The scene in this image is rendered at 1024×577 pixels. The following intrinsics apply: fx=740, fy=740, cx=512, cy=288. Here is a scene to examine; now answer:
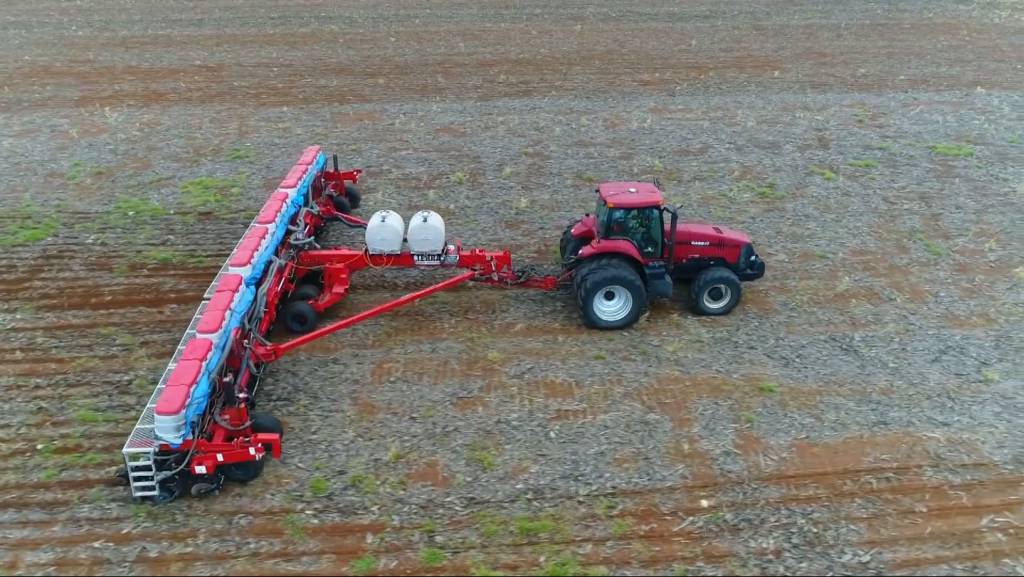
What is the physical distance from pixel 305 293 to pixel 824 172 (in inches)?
404

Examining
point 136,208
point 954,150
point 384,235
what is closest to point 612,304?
point 384,235

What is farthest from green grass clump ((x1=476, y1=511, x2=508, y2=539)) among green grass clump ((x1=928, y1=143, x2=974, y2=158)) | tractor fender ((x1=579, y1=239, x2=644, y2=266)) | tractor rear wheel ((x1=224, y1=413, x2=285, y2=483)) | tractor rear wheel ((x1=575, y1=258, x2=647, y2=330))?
green grass clump ((x1=928, y1=143, x2=974, y2=158))

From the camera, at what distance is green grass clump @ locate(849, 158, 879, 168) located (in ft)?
48.3

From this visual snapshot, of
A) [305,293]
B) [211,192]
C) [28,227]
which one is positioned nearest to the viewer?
[305,293]

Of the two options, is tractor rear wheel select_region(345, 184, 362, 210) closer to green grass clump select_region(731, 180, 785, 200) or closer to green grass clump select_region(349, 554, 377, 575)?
green grass clump select_region(731, 180, 785, 200)

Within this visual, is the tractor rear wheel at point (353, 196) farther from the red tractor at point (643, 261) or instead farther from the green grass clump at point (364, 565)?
the green grass clump at point (364, 565)

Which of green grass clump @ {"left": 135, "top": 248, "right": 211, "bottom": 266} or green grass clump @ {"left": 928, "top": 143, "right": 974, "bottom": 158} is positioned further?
green grass clump @ {"left": 928, "top": 143, "right": 974, "bottom": 158}

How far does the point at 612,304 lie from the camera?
31.7ft

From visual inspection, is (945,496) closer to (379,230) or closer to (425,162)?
(379,230)

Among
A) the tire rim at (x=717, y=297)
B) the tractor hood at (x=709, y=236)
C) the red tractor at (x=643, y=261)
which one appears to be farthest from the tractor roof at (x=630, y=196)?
the tire rim at (x=717, y=297)

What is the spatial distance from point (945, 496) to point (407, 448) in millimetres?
5306

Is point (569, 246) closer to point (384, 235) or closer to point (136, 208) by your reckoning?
point (384, 235)

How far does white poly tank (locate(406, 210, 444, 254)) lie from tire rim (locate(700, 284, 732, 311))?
3584mm

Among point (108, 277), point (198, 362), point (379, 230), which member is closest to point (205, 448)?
point (198, 362)
